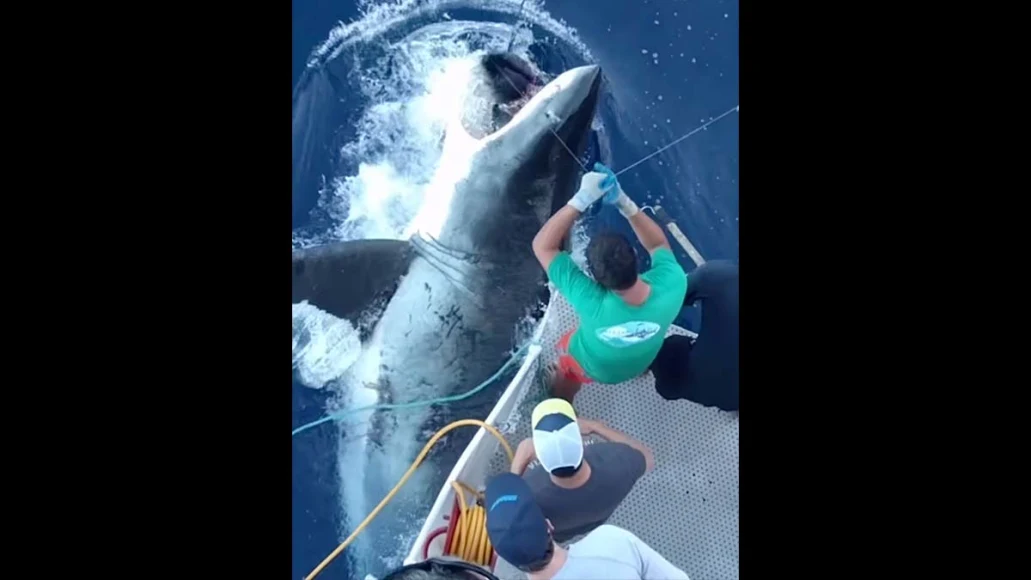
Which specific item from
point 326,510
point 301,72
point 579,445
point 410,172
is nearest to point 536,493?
point 579,445

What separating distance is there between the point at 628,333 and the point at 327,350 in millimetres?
1042

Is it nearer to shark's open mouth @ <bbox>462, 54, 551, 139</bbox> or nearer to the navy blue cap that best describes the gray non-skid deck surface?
the navy blue cap

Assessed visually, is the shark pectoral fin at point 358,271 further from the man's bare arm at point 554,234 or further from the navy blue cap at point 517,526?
the navy blue cap at point 517,526

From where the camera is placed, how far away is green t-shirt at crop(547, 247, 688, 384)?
8.45 ft

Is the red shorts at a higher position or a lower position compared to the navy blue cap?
higher

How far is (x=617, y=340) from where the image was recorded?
2598 millimetres

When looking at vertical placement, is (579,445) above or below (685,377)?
below

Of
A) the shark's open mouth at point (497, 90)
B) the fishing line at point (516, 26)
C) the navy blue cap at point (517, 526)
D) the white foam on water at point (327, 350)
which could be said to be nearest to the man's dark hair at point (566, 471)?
the navy blue cap at point (517, 526)

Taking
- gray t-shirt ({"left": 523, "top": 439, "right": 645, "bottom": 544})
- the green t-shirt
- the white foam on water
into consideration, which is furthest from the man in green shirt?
the white foam on water

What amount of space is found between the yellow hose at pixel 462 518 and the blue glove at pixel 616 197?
2.81ft

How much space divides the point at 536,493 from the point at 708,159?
1261 millimetres

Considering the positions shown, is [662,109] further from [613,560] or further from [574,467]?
[613,560]

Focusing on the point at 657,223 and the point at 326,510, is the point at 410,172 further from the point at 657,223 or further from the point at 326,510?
the point at 326,510

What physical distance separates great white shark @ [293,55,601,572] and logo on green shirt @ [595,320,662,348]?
288mm
